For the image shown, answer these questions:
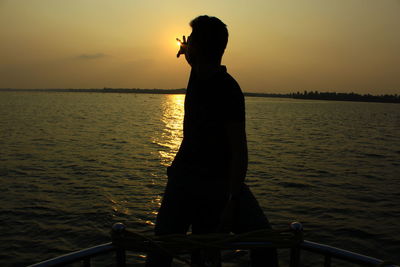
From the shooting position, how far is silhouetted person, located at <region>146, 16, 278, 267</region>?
2604 mm

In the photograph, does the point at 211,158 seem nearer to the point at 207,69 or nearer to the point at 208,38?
the point at 207,69

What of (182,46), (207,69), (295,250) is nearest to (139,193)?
(182,46)

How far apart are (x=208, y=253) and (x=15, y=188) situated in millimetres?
14448

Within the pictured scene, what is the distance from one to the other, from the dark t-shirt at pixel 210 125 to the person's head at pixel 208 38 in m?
0.15

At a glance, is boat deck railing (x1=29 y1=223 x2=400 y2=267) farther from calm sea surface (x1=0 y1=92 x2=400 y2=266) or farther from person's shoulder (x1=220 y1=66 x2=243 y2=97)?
calm sea surface (x1=0 y1=92 x2=400 y2=266)

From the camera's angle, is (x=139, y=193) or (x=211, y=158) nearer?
(x=211, y=158)

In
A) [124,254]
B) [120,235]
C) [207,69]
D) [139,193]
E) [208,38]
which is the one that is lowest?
[139,193]

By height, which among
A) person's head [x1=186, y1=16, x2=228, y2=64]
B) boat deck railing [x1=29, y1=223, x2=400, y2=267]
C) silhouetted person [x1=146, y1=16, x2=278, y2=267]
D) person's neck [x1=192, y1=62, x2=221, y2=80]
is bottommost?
boat deck railing [x1=29, y1=223, x2=400, y2=267]

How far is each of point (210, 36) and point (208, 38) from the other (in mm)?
22

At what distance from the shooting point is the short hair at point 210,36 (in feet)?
8.68

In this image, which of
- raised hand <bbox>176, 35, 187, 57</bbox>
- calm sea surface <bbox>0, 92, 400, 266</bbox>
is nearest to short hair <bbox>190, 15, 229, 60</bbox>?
raised hand <bbox>176, 35, 187, 57</bbox>

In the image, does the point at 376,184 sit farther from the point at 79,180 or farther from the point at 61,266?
the point at 61,266

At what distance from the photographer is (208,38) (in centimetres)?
266

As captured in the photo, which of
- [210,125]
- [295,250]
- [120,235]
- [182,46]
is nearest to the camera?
[120,235]
